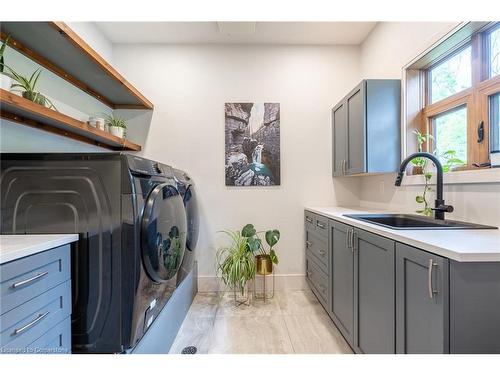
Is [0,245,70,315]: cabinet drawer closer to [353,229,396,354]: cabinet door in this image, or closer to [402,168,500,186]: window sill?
[353,229,396,354]: cabinet door

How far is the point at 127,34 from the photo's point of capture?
2527mm

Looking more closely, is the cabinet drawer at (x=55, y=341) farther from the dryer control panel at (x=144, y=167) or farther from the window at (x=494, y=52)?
the window at (x=494, y=52)

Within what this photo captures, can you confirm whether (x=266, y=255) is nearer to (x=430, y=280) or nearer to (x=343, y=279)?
(x=343, y=279)

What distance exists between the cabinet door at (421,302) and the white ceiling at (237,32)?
7.69 feet

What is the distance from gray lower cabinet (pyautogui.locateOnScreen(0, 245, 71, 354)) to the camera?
736 millimetres

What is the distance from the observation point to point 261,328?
1.92 metres

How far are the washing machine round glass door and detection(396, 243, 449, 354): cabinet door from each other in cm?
116

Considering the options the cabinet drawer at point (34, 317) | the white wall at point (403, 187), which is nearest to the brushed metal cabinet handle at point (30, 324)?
the cabinet drawer at point (34, 317)

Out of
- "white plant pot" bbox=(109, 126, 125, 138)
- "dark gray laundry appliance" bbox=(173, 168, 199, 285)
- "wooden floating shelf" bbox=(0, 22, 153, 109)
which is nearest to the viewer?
"wooden floating shelf" bbox=(0, 22, 153, 109)

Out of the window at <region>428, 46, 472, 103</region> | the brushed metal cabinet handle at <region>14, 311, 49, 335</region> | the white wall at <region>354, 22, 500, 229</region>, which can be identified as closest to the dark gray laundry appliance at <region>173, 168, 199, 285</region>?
the brushed metal cabinet handle at <region>14, 311, 49, 335</region>

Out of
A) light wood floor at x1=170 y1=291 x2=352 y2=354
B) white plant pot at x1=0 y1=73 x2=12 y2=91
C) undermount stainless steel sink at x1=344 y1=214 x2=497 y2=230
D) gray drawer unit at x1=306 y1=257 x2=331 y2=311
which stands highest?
white plant pot at x1=0 y1=73 x2=12 y2=91

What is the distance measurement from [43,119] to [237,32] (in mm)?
1912

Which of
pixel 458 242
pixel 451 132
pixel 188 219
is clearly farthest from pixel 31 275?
pixel 451 132
